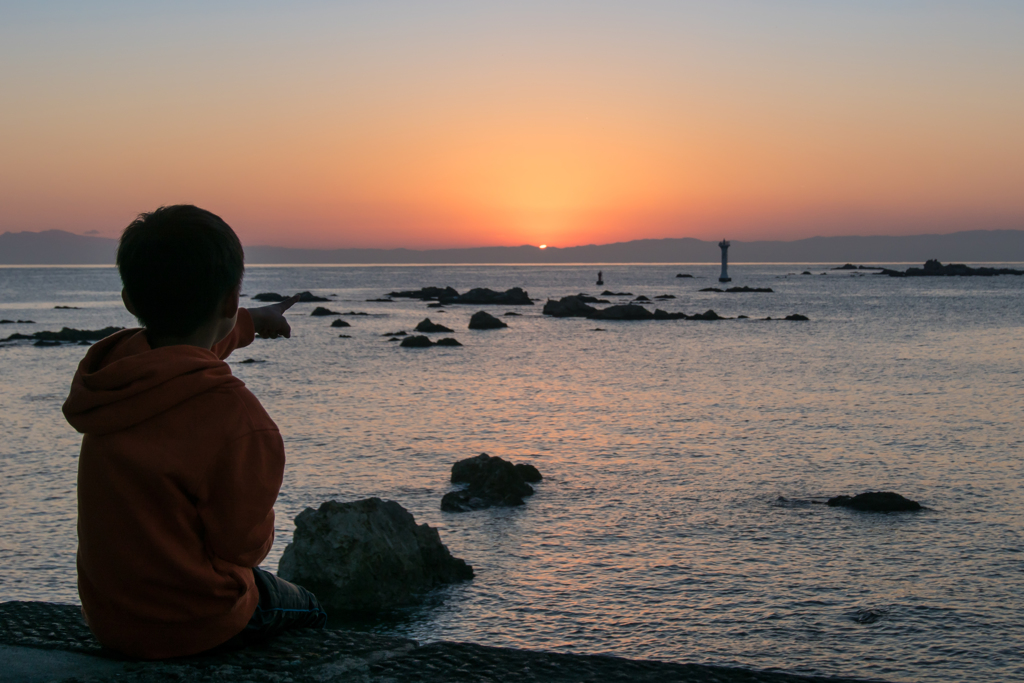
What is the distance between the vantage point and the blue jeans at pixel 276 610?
130 inches

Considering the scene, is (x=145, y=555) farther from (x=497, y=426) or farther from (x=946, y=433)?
(x=946, y=433)

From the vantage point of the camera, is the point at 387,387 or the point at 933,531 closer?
the point at 933,531

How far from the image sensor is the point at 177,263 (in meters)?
2.54

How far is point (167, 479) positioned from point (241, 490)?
0.24 meters

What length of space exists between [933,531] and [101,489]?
10492mm

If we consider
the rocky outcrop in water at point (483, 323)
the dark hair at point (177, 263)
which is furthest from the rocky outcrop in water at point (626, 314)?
the dark hair at point (177, 263)

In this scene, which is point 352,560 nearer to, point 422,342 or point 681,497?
point 681,497

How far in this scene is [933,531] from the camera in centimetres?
1045

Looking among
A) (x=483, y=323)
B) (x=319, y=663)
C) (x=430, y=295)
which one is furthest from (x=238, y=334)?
(x=430, y=295)

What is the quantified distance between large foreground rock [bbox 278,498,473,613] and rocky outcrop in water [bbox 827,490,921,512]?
6.39 m

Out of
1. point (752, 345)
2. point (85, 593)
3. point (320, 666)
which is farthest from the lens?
point (752, 345)

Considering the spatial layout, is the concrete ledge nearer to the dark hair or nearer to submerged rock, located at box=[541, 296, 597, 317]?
the dark hair

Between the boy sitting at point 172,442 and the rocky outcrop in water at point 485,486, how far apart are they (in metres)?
8.65

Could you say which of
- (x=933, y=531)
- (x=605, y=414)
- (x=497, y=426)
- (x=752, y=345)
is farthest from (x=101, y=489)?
(x=752, y=345)
